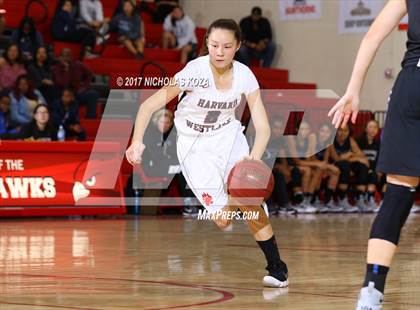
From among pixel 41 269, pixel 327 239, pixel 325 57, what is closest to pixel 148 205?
pixel 327 239

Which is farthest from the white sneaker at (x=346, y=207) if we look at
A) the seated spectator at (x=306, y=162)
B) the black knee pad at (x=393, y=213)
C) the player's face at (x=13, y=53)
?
the black knee pad at (x=393, y=213)

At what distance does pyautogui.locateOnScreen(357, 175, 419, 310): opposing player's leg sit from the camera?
418 centimetres

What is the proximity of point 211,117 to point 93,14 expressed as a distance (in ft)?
41.3

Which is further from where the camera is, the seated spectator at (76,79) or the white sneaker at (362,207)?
the white sneaker at (362,207)

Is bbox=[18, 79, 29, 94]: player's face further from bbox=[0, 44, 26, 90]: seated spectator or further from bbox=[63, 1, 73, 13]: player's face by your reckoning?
bbox=[63, 1, 73, 13]: player's face

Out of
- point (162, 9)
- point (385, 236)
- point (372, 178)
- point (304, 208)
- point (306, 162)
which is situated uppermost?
point (162, 9)

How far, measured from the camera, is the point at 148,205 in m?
14.1

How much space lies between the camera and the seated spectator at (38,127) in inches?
537

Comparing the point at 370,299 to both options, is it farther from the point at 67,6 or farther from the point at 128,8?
the point at 128,8

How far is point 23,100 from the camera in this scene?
14703 mm

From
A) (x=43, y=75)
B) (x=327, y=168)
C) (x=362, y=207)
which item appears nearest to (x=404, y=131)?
(x=327, y=168)

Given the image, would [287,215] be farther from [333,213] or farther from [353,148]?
[353,148]

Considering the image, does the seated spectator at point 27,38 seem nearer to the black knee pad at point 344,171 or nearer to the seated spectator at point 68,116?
the seated spectator at point 68,116

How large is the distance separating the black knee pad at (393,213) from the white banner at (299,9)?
1742 centimetres
